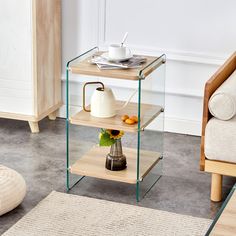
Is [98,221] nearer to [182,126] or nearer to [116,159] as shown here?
[116,159]

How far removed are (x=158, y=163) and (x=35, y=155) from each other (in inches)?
28.2

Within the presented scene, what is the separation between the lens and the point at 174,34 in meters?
4.12

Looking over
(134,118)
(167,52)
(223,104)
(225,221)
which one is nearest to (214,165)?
(223,104)

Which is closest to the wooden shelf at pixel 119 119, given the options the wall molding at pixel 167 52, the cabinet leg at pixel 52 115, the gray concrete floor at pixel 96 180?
the gray concrete floor at pixel 96 180

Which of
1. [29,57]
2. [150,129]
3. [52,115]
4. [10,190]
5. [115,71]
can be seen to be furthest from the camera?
[52,115]

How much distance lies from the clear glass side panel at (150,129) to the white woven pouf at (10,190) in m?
0.55

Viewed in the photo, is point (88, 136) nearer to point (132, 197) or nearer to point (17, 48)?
point (132, 197)

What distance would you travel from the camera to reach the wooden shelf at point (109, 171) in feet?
11.1

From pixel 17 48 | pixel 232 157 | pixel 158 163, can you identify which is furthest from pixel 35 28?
pixel 232 157

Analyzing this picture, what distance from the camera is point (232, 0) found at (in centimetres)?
394

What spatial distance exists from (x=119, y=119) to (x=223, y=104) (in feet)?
1.62

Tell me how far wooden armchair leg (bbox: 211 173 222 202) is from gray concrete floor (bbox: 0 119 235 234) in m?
0.03

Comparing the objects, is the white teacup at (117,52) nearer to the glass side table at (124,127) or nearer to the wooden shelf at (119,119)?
the glass side table at (124,127)

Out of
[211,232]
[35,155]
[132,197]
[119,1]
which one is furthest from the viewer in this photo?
[119,1]
